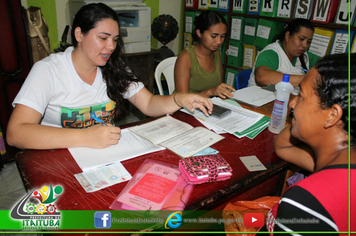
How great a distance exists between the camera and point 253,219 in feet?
3.51

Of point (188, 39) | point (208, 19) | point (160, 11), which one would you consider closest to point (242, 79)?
point (208, 19)

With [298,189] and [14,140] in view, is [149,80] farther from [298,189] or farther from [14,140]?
[298,189]

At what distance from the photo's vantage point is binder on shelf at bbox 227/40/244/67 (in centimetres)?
320

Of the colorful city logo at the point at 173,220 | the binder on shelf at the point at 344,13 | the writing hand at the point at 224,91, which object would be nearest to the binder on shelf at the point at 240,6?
the binder on shelf at the point at 344,13

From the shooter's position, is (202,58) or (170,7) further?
(170,7)

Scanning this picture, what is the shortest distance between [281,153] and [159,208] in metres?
0.60

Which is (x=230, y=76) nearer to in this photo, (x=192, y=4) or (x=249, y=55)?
(x=249, y=55)

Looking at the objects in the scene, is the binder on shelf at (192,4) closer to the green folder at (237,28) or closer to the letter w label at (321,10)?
the green folder at (237,28)

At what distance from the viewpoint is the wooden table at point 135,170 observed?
0.83 m

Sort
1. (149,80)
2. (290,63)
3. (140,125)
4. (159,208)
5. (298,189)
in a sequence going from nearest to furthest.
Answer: (298,189)
(159,208)
(140,125)
(290,63)
(149,80)

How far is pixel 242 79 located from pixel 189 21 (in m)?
1.84

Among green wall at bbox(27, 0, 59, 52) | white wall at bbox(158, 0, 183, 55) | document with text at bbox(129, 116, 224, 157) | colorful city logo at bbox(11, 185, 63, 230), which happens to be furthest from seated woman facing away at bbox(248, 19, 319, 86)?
green wall at bbox(27, 0, 59, 52)

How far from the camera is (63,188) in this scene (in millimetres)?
860

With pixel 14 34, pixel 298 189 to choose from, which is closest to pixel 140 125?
pixel 298 189
